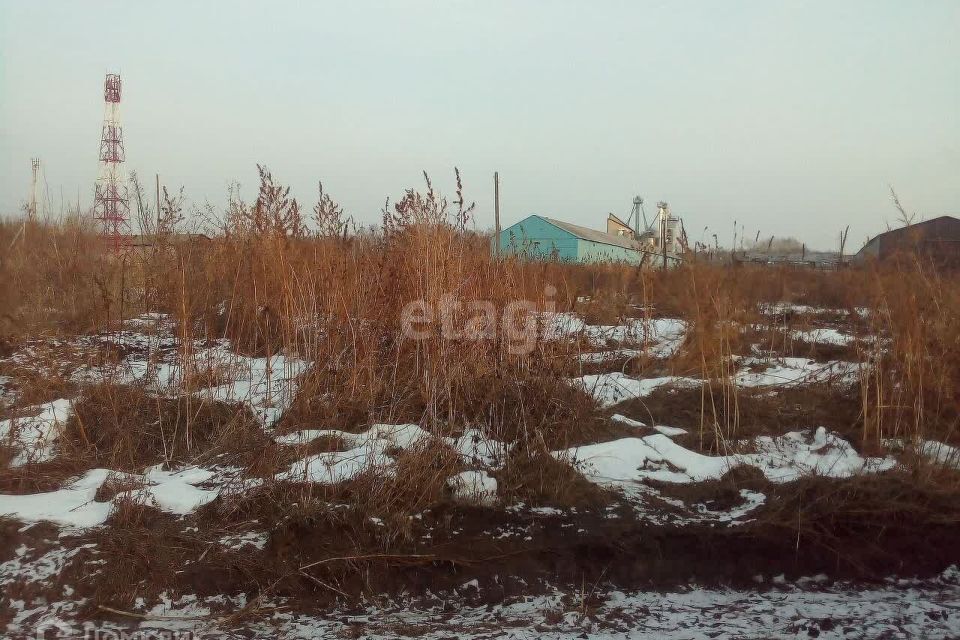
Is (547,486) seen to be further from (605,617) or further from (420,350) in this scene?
(420,350)

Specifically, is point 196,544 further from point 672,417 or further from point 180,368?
point 672,417

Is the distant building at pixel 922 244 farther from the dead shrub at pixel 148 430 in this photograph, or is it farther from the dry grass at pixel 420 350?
the dead shrub at pixel 148 430

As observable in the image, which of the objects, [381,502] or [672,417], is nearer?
[381,502]

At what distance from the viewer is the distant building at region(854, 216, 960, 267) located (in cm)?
489

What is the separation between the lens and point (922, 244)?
5.14 m

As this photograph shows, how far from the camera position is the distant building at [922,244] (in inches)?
193

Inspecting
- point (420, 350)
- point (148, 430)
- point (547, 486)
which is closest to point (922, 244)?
point (547, 486)

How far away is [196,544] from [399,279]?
2495mm

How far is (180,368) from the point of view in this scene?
472 cm

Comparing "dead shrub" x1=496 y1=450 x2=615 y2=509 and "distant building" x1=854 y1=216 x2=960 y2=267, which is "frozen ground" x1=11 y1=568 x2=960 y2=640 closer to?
"dead shrub" x1=496 y1=450 x2=615 y2=509

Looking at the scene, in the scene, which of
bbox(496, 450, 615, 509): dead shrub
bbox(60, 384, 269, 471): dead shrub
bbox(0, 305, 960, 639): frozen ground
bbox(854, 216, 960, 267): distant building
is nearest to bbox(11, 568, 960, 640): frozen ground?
bbox(0, 305, 960, 639): frozen ground

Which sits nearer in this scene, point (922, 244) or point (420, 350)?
point (420, 350)

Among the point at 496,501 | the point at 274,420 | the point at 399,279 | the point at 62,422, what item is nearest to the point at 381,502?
the point at 496,501

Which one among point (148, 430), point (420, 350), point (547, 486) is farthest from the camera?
point (420, 350)
